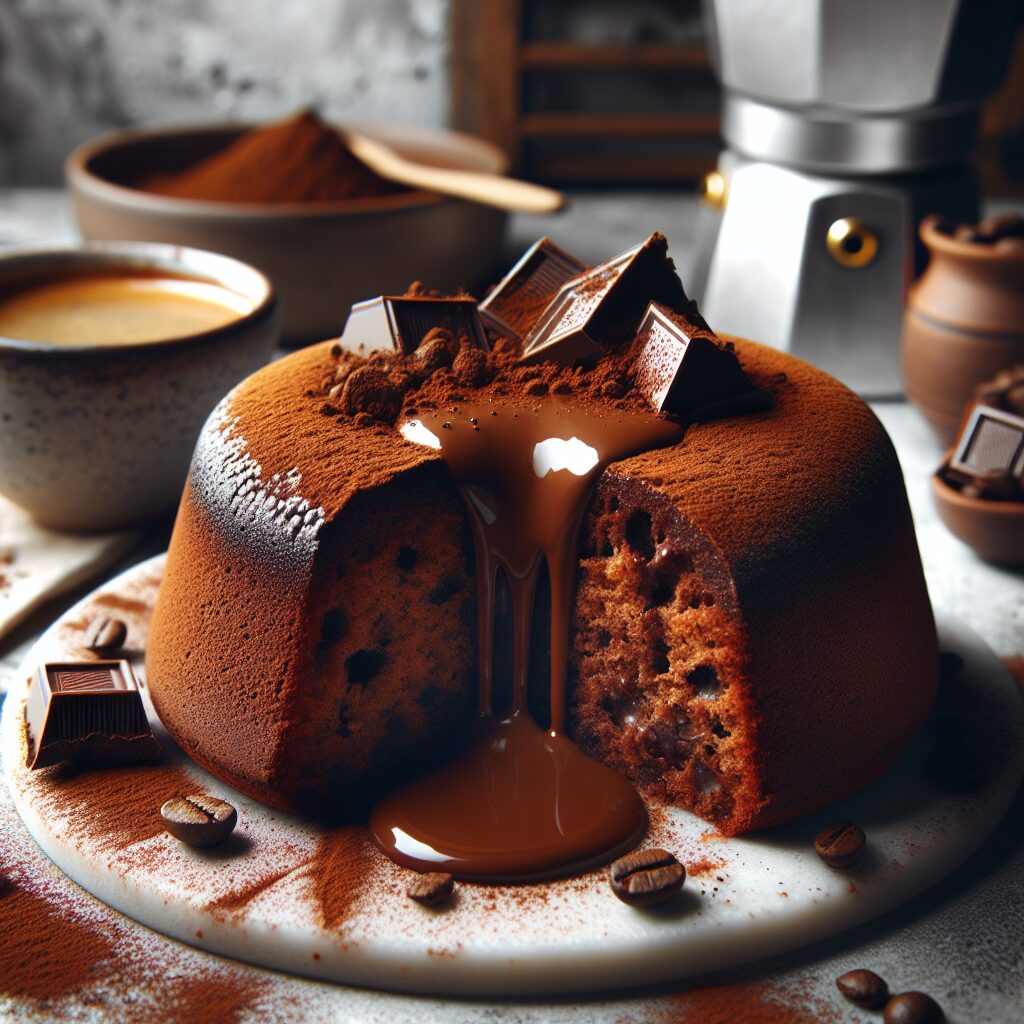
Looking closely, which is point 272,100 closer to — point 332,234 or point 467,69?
point 467,69

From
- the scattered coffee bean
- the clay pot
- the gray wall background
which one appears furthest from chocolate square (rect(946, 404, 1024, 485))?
the gray wall background

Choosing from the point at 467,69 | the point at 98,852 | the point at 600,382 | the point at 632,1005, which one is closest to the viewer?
the point at 632,1005

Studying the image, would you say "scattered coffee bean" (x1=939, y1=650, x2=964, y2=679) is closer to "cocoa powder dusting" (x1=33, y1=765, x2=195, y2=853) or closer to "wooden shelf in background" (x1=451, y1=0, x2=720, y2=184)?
"cocoa powder dusting" (x1=33, y1=765, x2=195, y2=853)

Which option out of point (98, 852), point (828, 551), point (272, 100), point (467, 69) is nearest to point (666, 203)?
point (467, 69)

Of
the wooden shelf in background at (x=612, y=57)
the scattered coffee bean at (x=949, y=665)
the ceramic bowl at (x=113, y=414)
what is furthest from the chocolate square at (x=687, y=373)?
the wooden shelf in background at (x=612, y=57)

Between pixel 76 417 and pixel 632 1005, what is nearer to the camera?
pixel 632 1005

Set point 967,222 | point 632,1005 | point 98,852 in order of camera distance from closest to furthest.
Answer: point 632,1005 < point 98,852 < point 967,222
